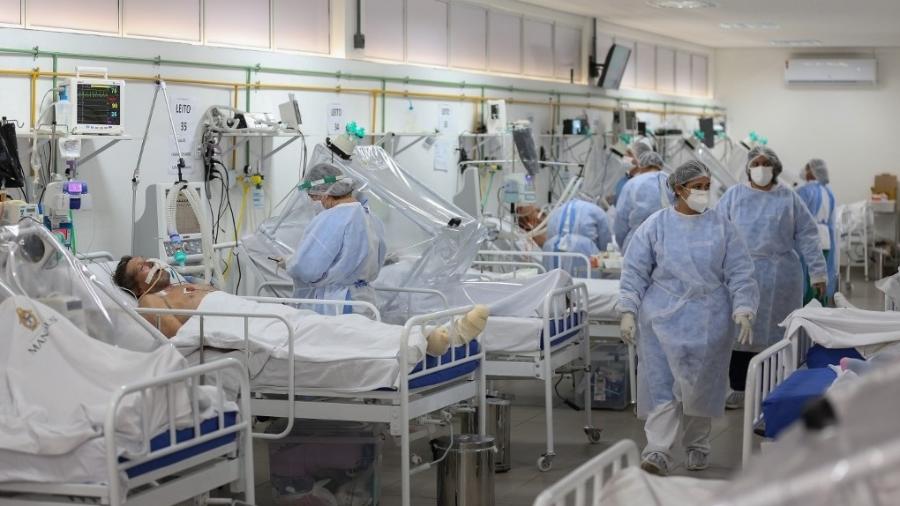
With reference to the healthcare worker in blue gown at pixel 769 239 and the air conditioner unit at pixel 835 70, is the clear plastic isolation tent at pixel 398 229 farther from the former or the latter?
the air conditioner unit at pixel 835 70

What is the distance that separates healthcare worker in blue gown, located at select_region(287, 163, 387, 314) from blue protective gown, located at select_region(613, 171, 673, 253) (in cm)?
326

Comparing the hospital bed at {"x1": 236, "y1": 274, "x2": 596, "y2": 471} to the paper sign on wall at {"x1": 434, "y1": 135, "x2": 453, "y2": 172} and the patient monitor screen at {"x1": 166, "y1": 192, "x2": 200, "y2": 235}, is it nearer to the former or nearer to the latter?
the patient monitor screen at {"x1": 166, "y1": 192, "x2": 200, "y2": 235}

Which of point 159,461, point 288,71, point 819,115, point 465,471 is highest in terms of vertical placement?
point 819,115

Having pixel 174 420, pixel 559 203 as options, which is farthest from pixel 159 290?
pixel 559 203

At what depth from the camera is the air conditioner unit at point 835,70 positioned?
16766mm

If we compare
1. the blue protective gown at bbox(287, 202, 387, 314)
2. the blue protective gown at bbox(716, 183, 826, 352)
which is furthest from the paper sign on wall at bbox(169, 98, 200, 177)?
the blue protective gown at bbox(716, 183, 826, 352)

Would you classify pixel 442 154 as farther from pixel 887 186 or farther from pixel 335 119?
pixel 887 186

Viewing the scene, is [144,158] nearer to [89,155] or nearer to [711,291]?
[89,155]

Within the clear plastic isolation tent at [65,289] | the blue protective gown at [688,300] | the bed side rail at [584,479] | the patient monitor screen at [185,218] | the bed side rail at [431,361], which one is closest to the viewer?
the bed side rail at [584,479]

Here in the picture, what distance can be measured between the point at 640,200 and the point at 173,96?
12.2 feet

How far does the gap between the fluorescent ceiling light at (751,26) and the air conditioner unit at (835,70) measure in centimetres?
302

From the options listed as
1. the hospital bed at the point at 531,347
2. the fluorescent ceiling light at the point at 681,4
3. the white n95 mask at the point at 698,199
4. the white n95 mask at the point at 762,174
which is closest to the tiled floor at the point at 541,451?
the hospital bed at the point at 531,347

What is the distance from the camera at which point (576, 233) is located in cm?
905

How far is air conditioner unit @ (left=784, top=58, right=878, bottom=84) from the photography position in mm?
16766
